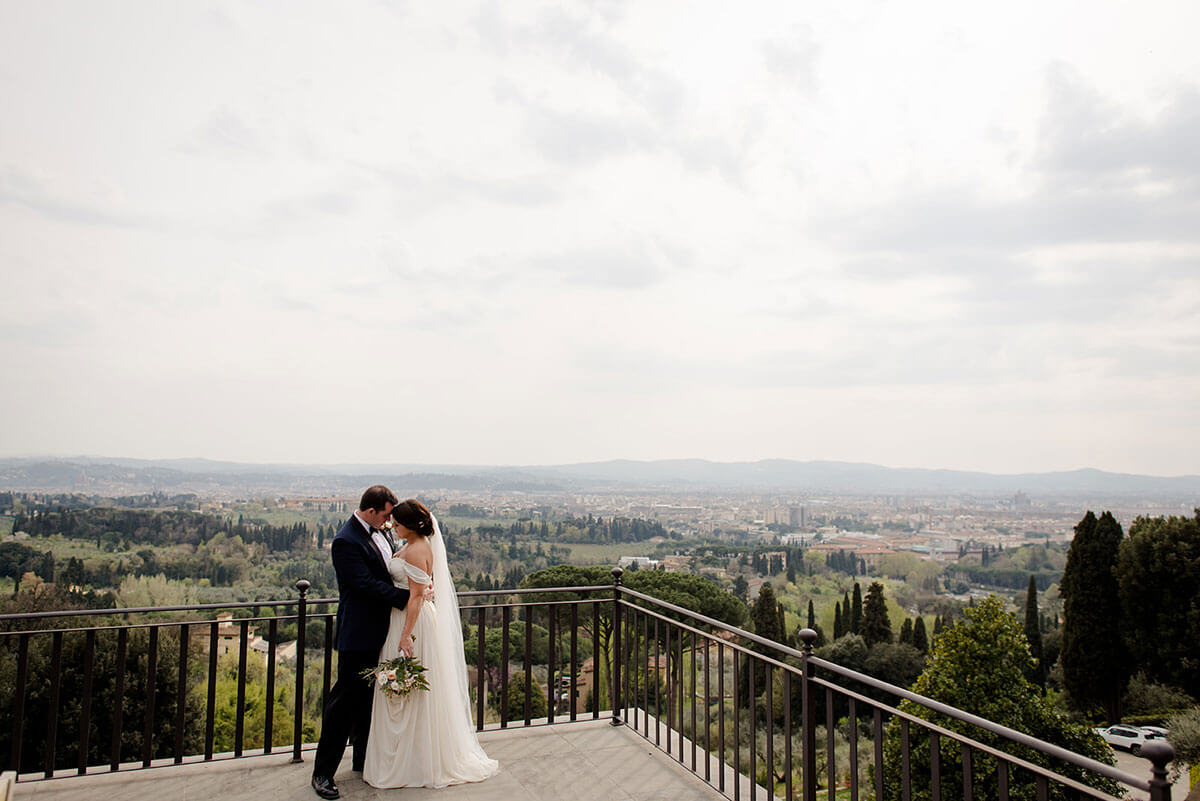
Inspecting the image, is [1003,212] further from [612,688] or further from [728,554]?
[612,688]

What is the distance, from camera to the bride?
3.76 metres

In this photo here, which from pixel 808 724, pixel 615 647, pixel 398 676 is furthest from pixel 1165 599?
pixel 398 676

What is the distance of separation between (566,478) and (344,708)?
73534 millimetres

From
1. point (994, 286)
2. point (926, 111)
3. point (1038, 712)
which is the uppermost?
point (994, 286)

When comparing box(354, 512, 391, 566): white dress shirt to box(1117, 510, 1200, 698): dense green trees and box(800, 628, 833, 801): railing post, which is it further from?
box(1117, 510, 1200, 698): dense green trees

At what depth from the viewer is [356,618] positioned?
3.81m

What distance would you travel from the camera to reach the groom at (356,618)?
12.1ft

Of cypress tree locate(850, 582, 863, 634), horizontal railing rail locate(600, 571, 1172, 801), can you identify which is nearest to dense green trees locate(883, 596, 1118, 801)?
horizontal railing rail locate(600, 571, 1172, 801)

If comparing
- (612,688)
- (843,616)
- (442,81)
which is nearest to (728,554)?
(843,616)

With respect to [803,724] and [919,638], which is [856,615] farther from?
[803,724]

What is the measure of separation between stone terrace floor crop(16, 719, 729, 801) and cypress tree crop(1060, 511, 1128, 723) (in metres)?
31.1

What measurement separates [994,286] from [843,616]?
3625 centimetres

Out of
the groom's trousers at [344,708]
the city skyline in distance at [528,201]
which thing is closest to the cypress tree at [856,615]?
the city skyline in distance at [528,201]

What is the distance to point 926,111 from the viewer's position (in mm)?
22406
